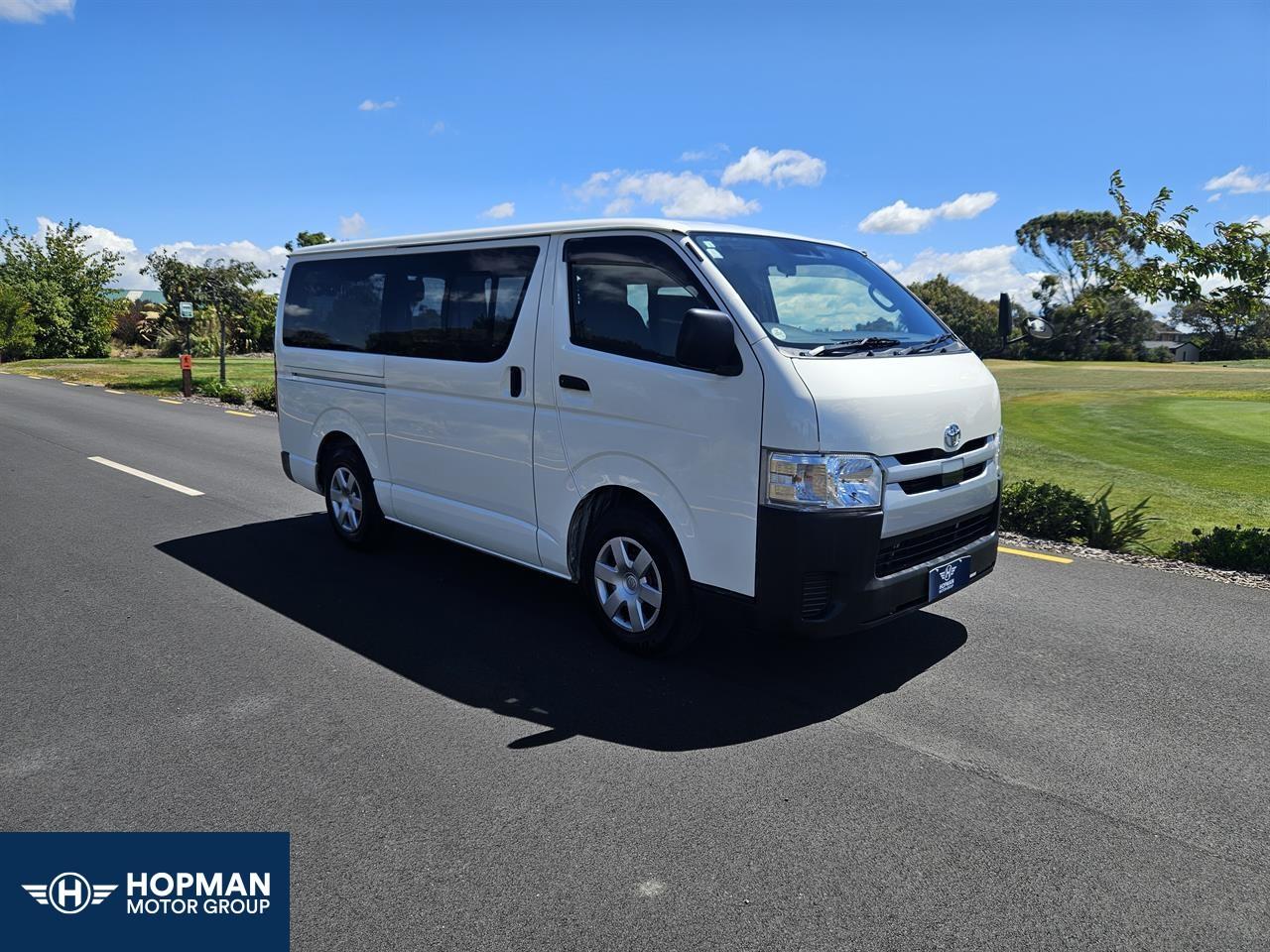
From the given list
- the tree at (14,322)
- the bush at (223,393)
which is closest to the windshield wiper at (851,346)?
the bush at (223,393)

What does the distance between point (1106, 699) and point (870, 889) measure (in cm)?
209

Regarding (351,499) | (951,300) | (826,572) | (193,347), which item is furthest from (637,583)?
(951,300)

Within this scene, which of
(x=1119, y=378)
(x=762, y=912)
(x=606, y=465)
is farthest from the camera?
(x=1119, y=378)

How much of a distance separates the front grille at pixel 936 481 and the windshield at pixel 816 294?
690 mm

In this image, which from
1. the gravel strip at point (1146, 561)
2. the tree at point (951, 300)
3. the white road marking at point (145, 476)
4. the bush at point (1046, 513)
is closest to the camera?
the gravel strip at point (1146, 561)

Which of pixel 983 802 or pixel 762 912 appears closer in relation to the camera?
pixel 762 912

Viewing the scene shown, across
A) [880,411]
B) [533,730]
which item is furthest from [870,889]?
[880,411]

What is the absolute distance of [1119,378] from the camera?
36594 mm

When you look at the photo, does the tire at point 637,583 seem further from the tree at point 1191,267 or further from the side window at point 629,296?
the tree at point 1191,267

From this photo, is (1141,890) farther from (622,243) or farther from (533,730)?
(622,243)

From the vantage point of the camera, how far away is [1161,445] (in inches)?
627

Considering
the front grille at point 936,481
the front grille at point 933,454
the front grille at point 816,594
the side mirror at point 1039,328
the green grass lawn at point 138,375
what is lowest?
the green grass lawn at point 138,375

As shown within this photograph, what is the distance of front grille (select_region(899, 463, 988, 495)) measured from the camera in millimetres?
4145

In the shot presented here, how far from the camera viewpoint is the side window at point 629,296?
4.32 metres
